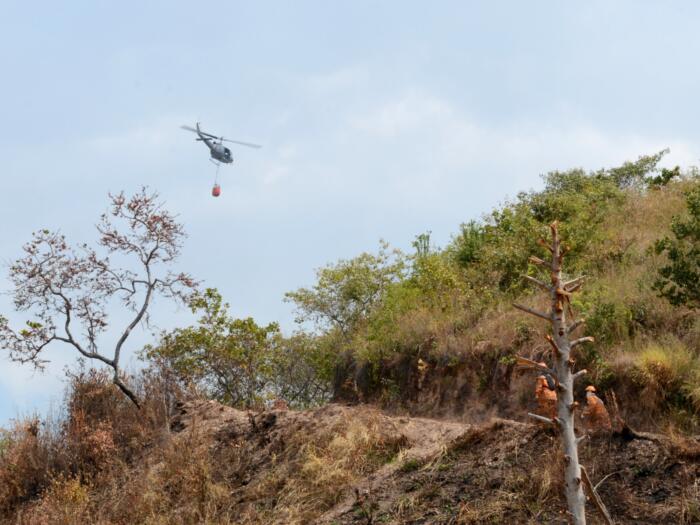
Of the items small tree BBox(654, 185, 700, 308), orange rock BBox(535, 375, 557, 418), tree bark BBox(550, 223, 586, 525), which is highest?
small tree BBox(654, 185, 700, 308)

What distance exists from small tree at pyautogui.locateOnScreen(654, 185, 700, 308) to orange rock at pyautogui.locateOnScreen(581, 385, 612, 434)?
2.78 meters

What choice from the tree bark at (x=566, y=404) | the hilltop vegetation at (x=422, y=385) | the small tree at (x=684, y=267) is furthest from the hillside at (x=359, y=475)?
the tree bark at (x=566, y=404)

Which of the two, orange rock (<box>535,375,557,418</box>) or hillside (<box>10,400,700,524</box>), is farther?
orange rock (<box>535,375,557,418</box>)

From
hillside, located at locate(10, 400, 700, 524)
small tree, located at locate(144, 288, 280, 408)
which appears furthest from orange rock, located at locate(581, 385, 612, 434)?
small tree, located at locate(144, 288, 280, 408)

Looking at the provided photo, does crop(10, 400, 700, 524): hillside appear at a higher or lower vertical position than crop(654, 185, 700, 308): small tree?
lower

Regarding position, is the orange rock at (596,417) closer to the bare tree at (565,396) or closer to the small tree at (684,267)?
the small tree at (684,267)

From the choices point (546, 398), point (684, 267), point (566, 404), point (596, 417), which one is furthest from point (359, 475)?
point (566, 404)

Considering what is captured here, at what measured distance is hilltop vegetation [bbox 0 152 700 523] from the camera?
13820mm

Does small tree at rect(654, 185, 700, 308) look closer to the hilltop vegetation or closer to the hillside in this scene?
the hilltop vegetation

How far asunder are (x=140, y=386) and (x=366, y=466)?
8630 millimetres

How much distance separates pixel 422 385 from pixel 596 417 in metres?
6.39

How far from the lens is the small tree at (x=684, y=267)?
47.2ft

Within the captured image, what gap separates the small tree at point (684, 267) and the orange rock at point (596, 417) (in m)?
2.78

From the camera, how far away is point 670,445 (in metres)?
11.8
